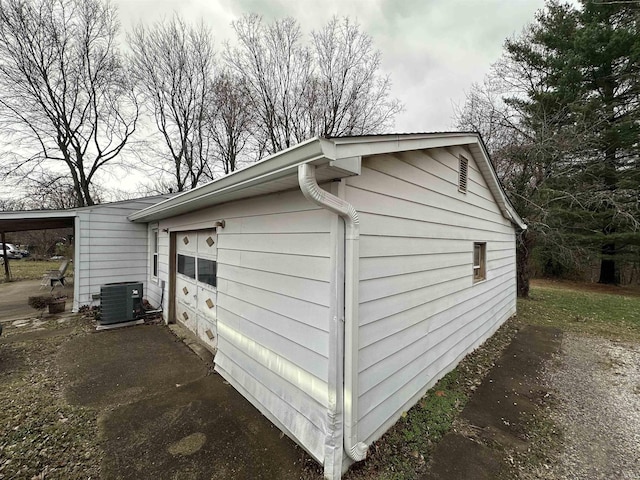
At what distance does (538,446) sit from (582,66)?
1630 cm

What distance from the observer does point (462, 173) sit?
165 inches

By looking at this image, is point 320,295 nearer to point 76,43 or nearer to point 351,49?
point 351,49

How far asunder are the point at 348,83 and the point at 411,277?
12.2m

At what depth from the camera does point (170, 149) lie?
13.7m

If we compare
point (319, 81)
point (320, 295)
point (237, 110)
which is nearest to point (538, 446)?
point (320, 295)

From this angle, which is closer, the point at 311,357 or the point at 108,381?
the point at 311,357

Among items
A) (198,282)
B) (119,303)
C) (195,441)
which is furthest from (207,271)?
(119,303)

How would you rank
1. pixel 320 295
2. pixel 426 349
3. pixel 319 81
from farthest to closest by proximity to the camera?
pixel 319 81 < pixel 426 349 < pixel 320 295

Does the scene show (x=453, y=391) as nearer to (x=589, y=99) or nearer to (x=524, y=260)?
(x=524, y=260)

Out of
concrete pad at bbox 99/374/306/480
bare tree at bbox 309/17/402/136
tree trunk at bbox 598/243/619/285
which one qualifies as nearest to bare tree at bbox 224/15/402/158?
bare tree at bbox 309/17/402/136

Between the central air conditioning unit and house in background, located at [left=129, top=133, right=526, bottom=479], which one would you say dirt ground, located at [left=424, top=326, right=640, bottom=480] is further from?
the central air conditioning unit

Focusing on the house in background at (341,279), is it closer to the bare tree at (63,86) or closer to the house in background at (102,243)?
the house in background at (102,243)

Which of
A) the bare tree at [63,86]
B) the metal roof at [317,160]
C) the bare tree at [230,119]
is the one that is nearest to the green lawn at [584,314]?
the metal roof at [317,160]

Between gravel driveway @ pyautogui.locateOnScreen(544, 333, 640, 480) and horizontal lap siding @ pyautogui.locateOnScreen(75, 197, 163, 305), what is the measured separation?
30.1 feet
